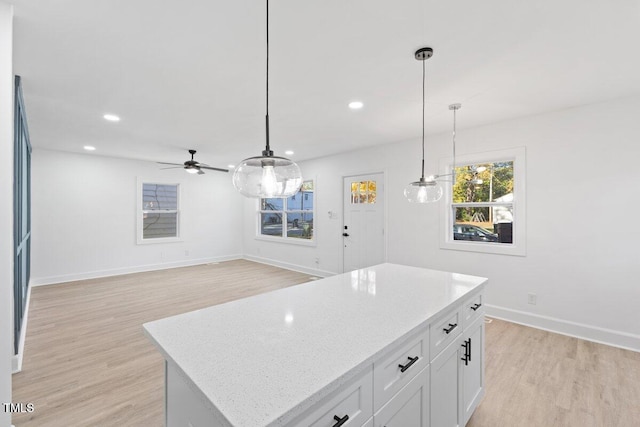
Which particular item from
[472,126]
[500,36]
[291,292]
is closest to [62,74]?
[291,292]

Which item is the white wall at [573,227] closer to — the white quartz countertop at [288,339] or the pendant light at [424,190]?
the pendant light at [424,190]

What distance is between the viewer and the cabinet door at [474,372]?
1773 millimetres

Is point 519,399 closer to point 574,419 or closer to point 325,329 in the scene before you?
point 574,419

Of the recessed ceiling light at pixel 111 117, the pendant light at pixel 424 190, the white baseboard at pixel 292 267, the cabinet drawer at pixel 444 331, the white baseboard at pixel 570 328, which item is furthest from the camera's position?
the white baseboard at pixel 292 267

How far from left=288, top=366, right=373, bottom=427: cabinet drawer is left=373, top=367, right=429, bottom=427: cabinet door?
0.32 ft

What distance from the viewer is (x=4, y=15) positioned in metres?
1.59

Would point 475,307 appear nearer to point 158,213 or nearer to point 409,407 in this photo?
point 409,407

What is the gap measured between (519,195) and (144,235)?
23.4 ft

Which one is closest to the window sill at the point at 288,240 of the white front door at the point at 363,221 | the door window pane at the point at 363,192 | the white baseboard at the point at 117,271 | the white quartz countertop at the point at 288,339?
the white front door at the point at 363,221

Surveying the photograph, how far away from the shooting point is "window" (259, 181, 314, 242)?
6458 mm

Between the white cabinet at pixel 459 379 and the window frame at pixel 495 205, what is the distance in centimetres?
203

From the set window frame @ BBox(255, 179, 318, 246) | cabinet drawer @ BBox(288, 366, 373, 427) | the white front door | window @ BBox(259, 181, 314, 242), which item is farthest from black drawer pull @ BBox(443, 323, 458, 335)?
window @ BBox(259, 181, 314, 242)

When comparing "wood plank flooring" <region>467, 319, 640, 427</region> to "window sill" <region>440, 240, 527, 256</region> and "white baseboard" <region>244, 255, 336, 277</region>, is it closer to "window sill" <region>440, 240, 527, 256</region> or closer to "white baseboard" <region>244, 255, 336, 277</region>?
"window sill" <region>440, 240, 527, 256</region>

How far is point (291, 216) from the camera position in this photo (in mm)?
6887
